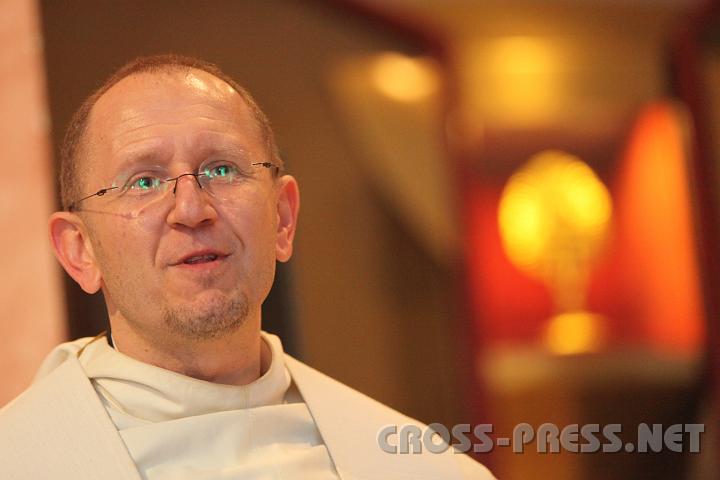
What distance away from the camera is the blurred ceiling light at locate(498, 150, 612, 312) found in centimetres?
562

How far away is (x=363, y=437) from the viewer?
2.28 meters

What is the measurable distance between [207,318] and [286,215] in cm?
42

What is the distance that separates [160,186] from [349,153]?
2857 mm

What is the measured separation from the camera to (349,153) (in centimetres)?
487

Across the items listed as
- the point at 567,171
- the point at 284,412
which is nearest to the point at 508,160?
the point at 567,171

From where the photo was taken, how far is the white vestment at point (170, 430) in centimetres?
196

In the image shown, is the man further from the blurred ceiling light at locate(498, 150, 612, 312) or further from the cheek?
the blurred ceiling light at locate(498, 150, 612, 312)

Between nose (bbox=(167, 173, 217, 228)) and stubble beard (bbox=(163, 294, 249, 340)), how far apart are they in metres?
0.16

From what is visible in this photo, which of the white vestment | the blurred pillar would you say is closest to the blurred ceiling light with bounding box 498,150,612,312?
the blurred pillar

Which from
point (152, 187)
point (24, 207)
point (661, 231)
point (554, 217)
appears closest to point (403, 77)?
point (554, 217)

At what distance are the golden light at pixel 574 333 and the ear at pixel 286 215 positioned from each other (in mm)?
3371

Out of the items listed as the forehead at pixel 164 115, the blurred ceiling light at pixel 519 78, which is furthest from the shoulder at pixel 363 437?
the blurred ceiling light at pixel 519 78

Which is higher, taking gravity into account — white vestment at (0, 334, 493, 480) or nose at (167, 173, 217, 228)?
nose at (167, 173, 217, 228)

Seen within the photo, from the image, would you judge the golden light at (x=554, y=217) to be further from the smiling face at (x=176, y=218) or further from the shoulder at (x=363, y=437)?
the smiling face at (x=176, y=218)
